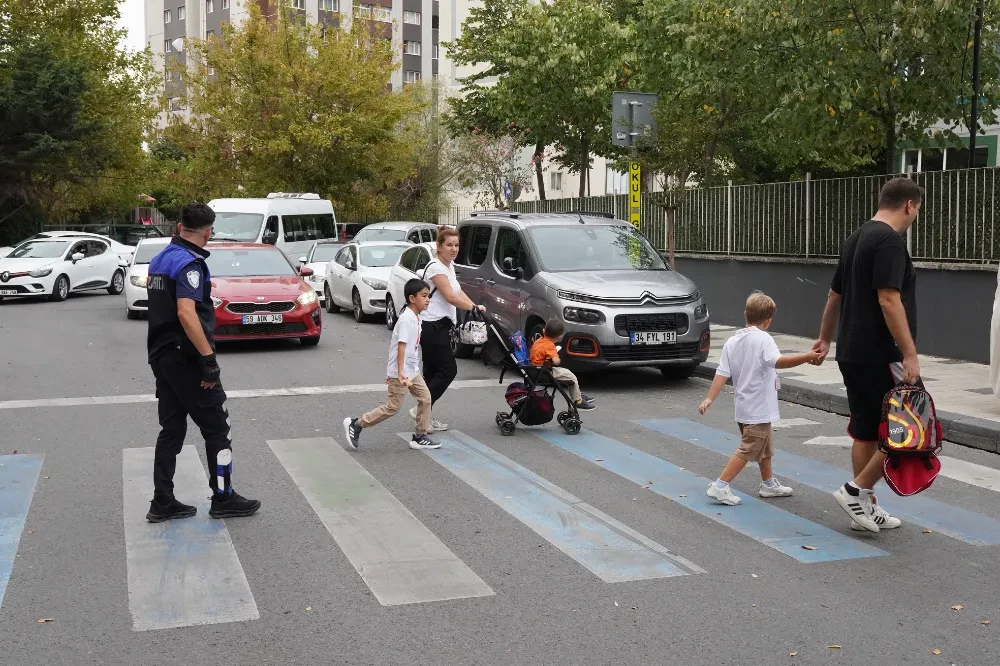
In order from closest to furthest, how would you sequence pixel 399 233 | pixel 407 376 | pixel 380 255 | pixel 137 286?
1. pixel 407 376
2. pixel 137 286
3. pixel 380 255
4. pixel 399 233

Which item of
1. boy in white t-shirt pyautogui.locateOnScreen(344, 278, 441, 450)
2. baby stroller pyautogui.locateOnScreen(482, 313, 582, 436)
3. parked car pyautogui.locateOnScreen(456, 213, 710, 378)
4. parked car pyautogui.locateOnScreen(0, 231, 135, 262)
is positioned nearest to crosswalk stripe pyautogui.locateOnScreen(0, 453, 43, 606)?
boy in white t-shirt pyautogui.locateOnScreen(344, 278, 441, 450)

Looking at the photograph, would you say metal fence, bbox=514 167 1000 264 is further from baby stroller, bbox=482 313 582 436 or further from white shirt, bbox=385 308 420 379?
white shirt, bbox=385 308 420 379

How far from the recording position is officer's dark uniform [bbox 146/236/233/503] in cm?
638

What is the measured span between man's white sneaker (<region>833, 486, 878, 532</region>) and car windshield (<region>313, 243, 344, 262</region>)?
1910 cm

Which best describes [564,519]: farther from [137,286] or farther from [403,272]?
[137,286]

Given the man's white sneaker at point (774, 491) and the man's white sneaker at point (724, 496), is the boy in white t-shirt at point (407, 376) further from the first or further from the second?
the man's white sneaker at point (774, 491)

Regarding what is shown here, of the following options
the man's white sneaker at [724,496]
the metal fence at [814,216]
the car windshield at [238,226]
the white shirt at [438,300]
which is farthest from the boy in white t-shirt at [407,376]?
the car windshield at [238,226]

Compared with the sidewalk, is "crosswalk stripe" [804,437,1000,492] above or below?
below

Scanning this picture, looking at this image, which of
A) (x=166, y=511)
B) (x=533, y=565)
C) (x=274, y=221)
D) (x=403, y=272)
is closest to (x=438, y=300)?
(x=166, y=511)

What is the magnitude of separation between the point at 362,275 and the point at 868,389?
14874 mm

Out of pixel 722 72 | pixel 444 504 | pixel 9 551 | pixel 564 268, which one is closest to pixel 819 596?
pixel 444 504

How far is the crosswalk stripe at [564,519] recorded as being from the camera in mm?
5660

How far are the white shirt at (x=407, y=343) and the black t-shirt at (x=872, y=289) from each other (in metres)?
3.50

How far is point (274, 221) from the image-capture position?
90.5ft
